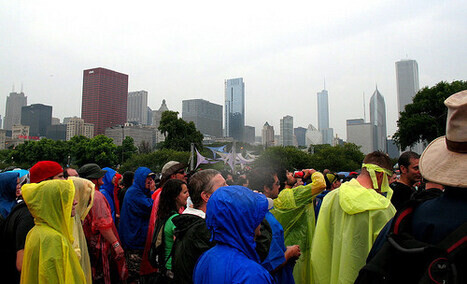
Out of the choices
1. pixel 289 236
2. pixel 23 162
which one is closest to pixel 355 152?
pixel 289 236

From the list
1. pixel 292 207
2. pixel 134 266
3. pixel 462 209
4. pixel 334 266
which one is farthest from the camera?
pixel 134 266

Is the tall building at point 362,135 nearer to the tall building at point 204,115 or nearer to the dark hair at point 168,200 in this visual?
the tall building at point 204,115

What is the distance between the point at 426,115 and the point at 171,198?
3641 centimetres

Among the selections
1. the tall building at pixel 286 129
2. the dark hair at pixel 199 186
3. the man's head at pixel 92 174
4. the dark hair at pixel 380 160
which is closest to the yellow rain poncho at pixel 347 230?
the dark hair at pixel 380 160

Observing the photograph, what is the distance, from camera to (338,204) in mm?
3270

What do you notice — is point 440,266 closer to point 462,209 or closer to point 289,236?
point 462,209

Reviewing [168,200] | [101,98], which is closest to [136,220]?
[168,200]

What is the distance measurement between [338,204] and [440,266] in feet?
6.65

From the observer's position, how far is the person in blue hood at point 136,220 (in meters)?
4.68

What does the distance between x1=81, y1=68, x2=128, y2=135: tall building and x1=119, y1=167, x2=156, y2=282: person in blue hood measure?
Answer: 180300 mm

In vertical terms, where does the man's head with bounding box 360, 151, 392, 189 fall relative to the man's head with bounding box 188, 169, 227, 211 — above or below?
above

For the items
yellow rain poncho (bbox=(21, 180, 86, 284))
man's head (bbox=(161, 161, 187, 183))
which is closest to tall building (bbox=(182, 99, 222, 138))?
man's head (bbox=(161, 161, 187, 183))

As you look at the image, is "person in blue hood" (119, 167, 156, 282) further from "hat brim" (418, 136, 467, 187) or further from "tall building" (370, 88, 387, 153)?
"tall building" (370, 88, 387, 153)

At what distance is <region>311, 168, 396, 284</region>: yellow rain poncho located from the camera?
289 cm
